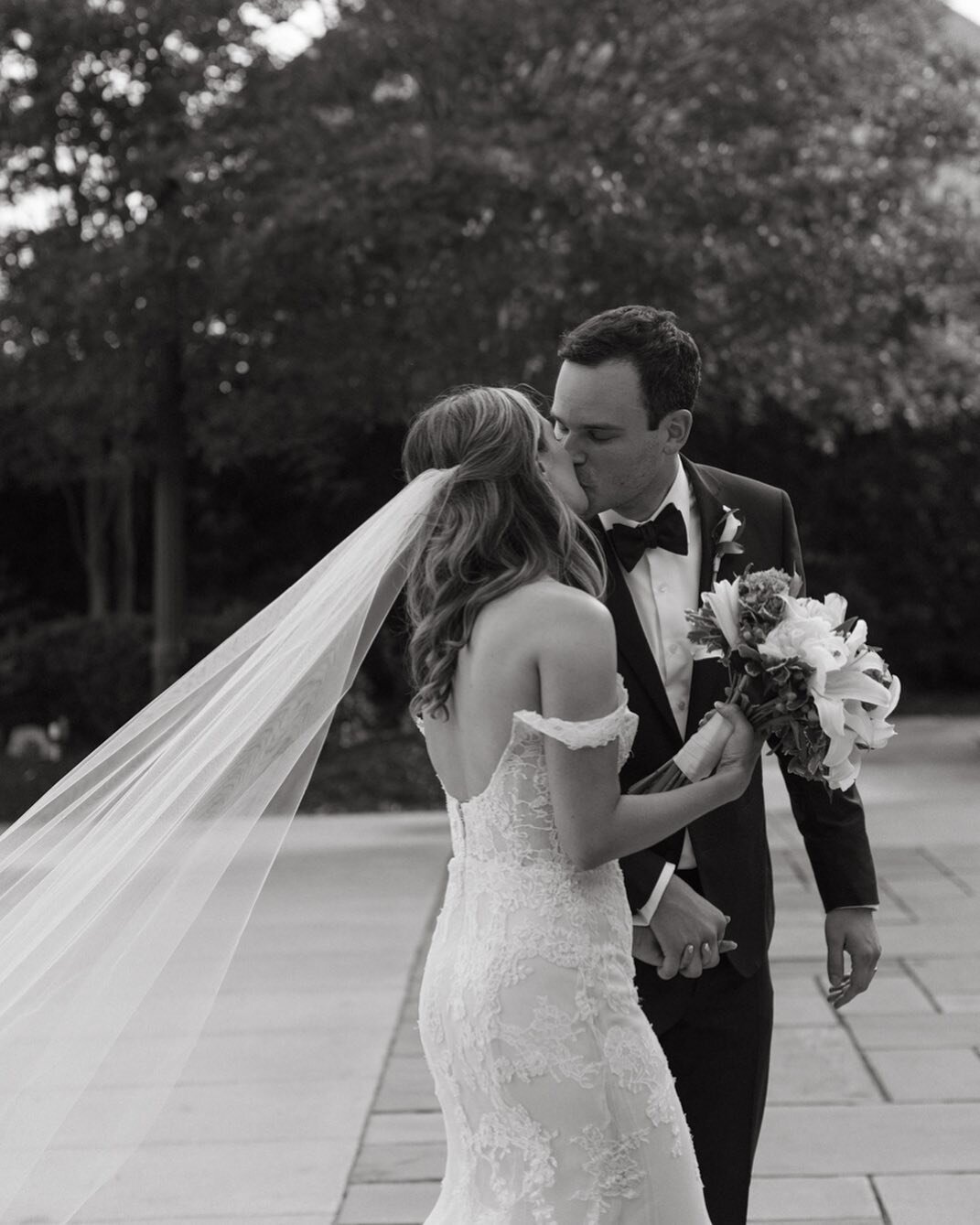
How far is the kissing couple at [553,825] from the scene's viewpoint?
95.0 inches

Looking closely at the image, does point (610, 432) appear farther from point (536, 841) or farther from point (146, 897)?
point (146, 897)

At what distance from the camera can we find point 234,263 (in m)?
10.6

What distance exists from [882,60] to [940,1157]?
28.3 feet

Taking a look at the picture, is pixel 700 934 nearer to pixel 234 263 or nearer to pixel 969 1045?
pixel 969 1045

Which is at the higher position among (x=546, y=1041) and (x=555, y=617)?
(x=555, y=617)

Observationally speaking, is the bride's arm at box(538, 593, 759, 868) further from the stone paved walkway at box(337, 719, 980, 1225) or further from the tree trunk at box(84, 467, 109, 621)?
the tree trunk at box(84, 467, 109, 621)

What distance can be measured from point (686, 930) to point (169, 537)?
37.0ft

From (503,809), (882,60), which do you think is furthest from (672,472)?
(882,60)

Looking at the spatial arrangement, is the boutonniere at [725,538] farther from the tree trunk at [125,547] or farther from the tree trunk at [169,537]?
the tree trunk at [125,547]

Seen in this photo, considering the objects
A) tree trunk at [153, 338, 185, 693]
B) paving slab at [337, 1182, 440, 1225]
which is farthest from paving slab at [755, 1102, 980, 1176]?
tree trunk at [153, 338, 185, 693]

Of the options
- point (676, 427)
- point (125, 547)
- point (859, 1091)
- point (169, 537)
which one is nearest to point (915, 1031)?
point (859, 1091)

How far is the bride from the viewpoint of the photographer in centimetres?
240

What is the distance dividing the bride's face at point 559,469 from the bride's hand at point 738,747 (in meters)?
0.39

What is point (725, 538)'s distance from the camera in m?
2.98
